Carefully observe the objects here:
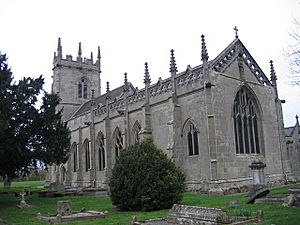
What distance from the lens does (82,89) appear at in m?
48.0

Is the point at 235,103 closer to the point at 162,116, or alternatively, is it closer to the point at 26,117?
the point at 162,116

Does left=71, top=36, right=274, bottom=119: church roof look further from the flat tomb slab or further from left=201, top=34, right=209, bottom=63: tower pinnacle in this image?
the flat tomb slab

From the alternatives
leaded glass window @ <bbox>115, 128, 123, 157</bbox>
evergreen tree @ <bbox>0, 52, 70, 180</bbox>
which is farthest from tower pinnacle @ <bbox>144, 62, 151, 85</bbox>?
evergreen tree @ <bbox>0, 52, 70, 180</bbox>

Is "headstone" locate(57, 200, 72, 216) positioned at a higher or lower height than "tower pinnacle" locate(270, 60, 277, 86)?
lower

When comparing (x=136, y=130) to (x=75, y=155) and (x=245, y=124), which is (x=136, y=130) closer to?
(x=245, y=124)

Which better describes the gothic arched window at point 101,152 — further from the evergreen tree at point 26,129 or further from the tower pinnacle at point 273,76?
the tower pinnacle at point 273,76

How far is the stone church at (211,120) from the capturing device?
22.7 metres

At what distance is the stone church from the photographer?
2273 centimetres

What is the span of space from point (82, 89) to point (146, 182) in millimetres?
34949

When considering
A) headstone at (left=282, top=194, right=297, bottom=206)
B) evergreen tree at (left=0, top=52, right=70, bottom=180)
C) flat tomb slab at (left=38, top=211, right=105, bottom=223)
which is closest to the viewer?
flat tomb slab at (left=38, top=211, right=105, bottom=223)

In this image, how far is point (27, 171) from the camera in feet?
75.9

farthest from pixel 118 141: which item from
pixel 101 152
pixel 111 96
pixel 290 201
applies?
pixel 290 201

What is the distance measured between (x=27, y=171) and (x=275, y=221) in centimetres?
1760

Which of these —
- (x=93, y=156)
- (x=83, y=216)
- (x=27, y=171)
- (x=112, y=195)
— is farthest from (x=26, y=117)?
(x=93, y=156)
